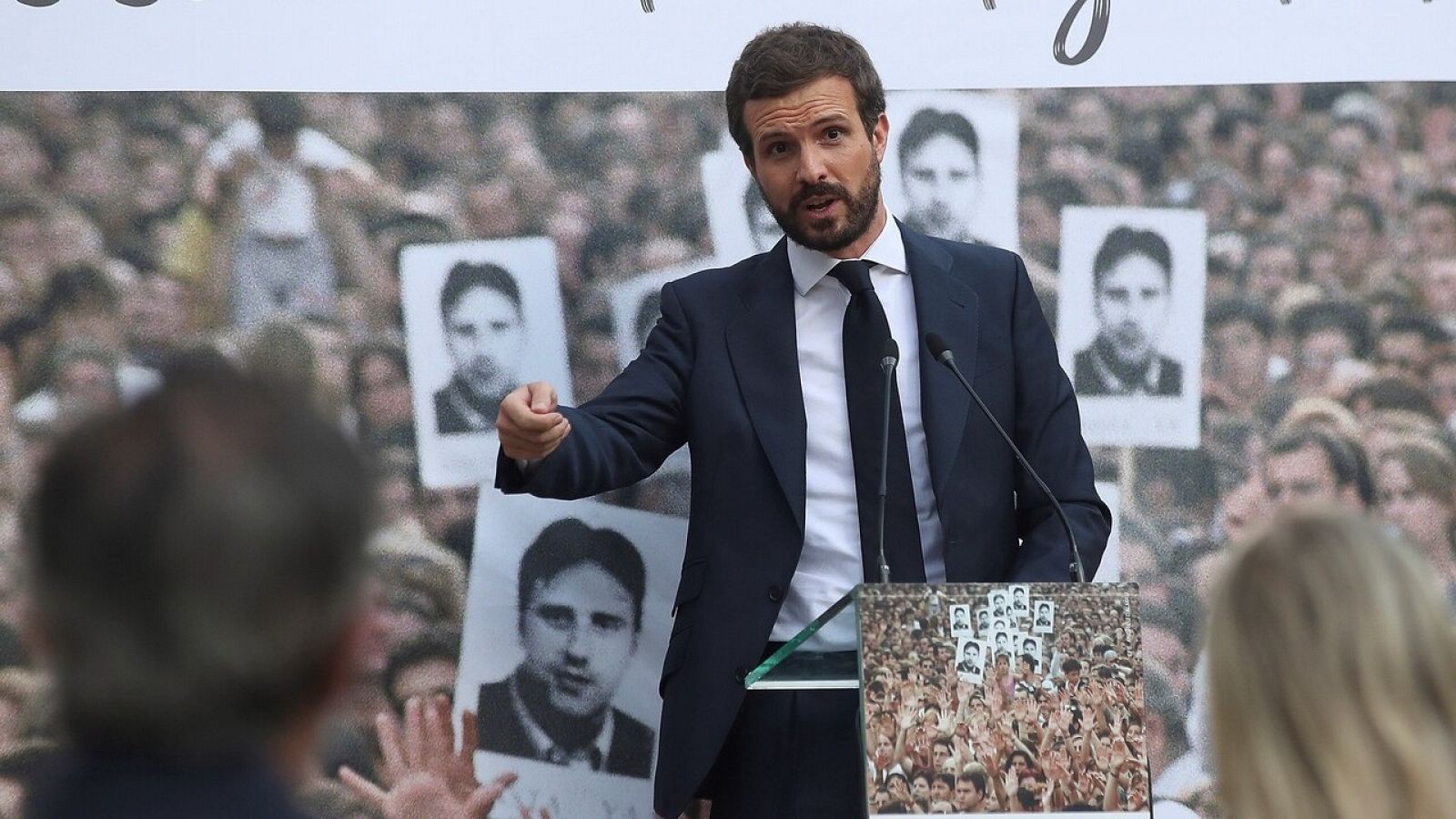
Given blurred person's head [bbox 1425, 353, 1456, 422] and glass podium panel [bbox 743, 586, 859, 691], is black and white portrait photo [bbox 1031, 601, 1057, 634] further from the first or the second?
blurred person's head [bbox 1425, 353, 1456, 422]

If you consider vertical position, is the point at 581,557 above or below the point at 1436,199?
below

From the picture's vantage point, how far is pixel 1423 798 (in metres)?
1.24

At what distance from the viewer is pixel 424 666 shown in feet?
11.1

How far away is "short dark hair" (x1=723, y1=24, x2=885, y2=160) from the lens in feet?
10.3

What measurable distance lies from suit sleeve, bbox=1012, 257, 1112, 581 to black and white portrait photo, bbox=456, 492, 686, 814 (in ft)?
2.55

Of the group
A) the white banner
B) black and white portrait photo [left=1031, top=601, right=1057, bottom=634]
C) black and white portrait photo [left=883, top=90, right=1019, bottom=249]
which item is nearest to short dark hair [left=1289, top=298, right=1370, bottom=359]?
the white banner

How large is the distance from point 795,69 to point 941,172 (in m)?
0.51

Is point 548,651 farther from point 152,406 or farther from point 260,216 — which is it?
point 152,406

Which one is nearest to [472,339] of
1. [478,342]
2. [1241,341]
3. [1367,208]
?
[478,342]

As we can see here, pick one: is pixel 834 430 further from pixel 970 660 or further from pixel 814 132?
pixel 970 660

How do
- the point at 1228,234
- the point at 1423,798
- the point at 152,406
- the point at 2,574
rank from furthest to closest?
the point at 1228,234 < the point at 2,574 < the point at 1423,798 < the point at 152,406

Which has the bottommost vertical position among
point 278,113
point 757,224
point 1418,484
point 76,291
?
point 1418,484

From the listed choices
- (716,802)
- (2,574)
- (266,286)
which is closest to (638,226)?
(266,286)

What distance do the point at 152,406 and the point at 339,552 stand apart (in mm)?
139
